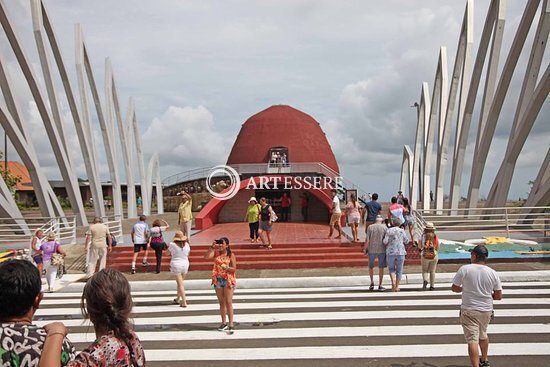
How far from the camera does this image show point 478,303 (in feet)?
16.8

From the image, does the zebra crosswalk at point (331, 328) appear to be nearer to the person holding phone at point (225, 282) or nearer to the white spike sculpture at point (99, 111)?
the person holding phone at point (225, 282)

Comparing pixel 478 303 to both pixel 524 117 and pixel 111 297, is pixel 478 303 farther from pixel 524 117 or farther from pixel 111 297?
pixel 524 117

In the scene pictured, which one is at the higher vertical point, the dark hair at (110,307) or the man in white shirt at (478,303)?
the dark hair at (110,307)

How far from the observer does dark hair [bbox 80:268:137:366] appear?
268 cm

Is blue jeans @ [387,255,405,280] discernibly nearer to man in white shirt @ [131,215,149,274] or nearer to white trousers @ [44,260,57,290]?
man in white shirt @ [131,215,149,274]

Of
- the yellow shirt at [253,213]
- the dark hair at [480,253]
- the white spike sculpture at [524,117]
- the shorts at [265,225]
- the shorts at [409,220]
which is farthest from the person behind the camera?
the white spike sculpture at [524,117]

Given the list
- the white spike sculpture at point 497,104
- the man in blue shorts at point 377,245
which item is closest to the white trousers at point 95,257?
the man in blue shorts at point 377,245

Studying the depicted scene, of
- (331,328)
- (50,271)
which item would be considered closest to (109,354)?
(331,328)

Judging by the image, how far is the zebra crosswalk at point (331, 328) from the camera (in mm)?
5824

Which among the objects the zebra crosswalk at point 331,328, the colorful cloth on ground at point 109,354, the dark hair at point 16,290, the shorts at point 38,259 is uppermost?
the dark hair at point 16,290

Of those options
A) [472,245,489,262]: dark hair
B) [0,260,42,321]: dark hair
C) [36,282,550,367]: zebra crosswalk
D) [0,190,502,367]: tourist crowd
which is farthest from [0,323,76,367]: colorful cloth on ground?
[472,245,489,262]: dark hair

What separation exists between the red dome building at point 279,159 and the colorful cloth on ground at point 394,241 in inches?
593

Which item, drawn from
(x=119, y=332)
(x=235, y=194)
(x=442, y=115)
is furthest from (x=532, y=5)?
(x=119, y=332)

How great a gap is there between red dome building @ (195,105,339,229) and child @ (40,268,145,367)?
21.9 metres
